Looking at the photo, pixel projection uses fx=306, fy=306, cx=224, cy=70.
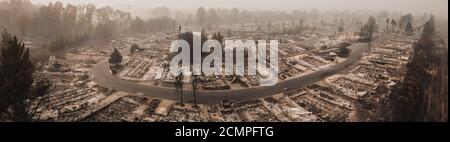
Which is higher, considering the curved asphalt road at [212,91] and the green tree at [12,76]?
the green tree at [12,76]

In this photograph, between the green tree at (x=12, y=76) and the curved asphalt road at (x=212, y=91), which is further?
the curved asphalt road at (x=212, y=91)

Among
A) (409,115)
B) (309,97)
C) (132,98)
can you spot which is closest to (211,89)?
(132,98)

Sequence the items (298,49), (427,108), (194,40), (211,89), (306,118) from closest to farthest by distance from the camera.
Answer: (427,108) → (306,118) → (211,89) → (194,40) → (298,49)

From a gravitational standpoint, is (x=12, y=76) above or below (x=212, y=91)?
above

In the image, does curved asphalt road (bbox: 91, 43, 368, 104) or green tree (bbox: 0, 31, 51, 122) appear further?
curved asphalt road (bbox: 91, 43, 368, 104)

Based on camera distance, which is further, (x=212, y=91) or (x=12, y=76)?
(x=212, y=91)

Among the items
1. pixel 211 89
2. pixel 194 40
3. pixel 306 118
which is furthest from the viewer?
pixel 194 40

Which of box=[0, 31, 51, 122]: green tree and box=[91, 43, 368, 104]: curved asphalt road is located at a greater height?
box=[0, 31, 51, 122]: green tree

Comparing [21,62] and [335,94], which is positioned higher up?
[21,62]

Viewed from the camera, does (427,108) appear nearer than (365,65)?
Yes
